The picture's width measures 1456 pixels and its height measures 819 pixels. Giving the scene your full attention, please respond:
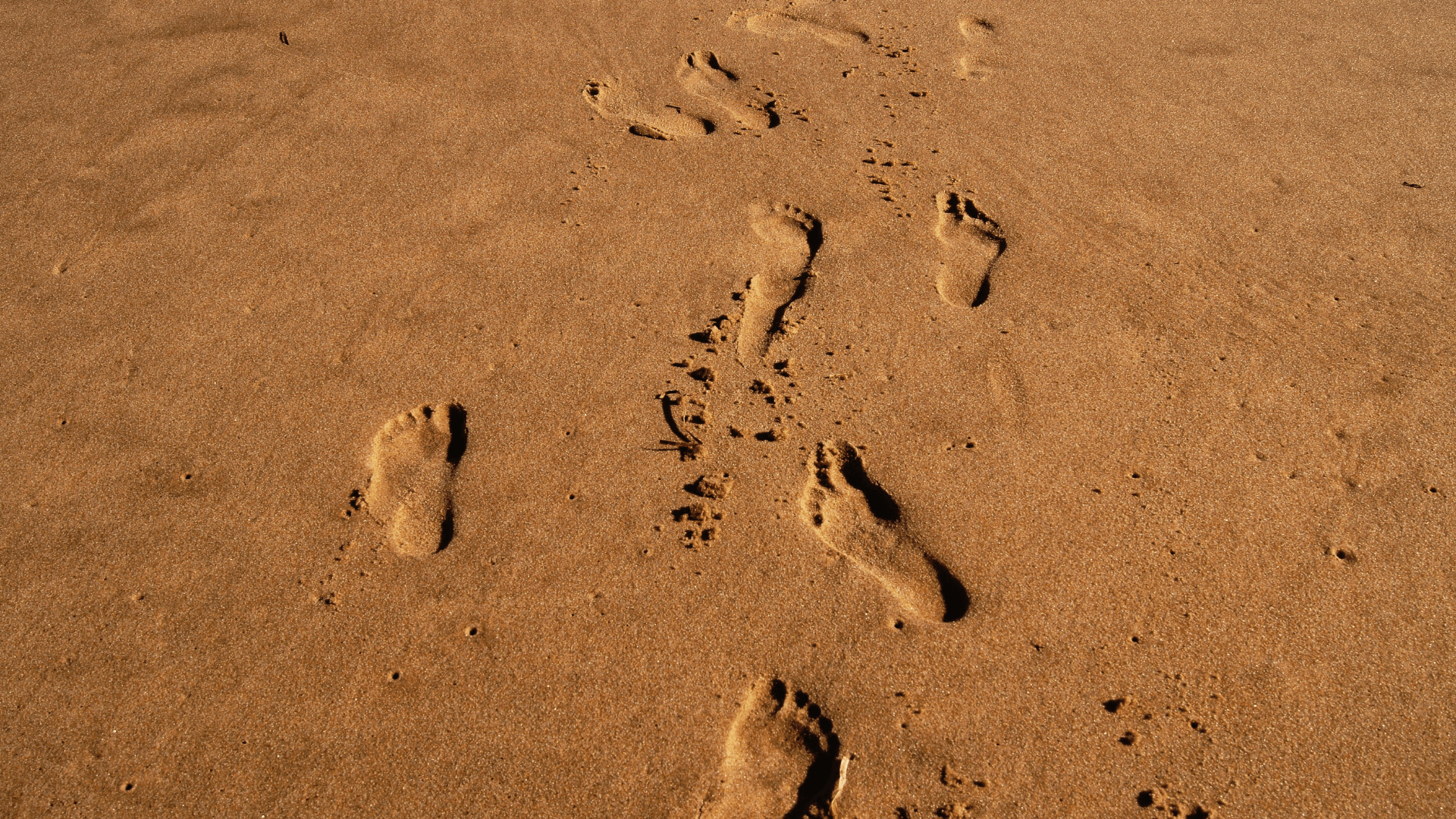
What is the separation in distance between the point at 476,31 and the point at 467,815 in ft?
9.03

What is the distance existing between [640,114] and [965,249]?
1177 millimetres

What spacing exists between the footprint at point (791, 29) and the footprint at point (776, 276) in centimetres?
100

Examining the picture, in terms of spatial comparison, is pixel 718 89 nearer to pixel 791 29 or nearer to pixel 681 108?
pixel 681 108

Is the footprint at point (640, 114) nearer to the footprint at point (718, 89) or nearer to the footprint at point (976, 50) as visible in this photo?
the footprint at point (718, 89)

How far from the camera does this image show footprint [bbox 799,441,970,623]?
1791 millimetres

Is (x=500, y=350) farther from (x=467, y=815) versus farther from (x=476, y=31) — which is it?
(x=476, y=31)

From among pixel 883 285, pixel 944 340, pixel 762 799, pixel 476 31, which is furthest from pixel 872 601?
pixel 476 31

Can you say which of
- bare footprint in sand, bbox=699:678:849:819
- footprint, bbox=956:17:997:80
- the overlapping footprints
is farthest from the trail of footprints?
footprint, bbox=956:17:997:80

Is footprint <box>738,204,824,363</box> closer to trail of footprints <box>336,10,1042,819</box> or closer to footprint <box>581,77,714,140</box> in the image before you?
trail of footprints <box>336,10,1042,819</box>

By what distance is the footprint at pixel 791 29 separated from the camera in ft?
10.4

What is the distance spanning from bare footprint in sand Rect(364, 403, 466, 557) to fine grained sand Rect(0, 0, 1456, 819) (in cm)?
1

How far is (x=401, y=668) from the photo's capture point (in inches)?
67.4

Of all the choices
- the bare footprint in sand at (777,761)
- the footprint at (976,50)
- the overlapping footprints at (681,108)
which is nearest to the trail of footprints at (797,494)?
the bare footprint in sand at (777,761)

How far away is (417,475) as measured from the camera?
1978mm
